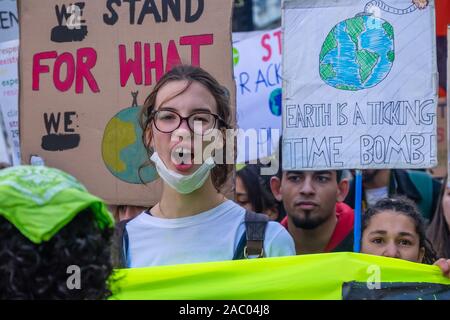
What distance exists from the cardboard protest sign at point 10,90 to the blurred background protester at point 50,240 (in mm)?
2550

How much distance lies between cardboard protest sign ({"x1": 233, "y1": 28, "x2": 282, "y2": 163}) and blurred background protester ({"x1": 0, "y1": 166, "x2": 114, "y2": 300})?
9.27ft

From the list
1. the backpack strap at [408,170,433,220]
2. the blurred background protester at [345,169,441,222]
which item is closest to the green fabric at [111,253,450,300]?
the blurred background protester at [345,169,441,222]

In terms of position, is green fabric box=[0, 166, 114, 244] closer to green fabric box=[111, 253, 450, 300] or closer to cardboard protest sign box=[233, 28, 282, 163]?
green fabric box=[111, 253, 450, 300]

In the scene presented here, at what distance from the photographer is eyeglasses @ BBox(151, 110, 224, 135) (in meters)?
3.08

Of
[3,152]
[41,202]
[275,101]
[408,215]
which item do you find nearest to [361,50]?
[408,215]

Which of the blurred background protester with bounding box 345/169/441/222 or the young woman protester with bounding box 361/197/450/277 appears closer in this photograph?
the young woman protester with bounding box 361/197/450/277

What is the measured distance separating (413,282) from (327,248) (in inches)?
48.9

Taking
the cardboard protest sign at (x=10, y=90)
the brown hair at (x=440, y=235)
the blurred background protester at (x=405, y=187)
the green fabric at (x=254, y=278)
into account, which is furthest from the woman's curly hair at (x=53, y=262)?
the blurred background protester at (x=405, y=187)

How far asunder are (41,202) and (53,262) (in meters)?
0.13

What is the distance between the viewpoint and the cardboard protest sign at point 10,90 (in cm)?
439

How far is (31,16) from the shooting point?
Answer: 3887mm
